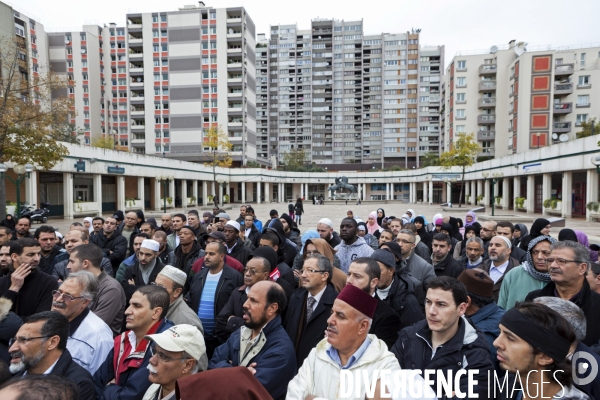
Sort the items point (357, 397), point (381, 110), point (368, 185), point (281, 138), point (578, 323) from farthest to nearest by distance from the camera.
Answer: point (281, 138), point (381, 110), point (368, 185), point (578, 323), point (357, 397)

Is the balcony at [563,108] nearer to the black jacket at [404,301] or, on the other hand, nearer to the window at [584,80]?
the window at [584,80]

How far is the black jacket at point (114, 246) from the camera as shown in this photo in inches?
249

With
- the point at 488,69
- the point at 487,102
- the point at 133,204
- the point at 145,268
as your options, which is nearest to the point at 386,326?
the point at 145,268

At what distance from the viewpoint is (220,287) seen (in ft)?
13.6

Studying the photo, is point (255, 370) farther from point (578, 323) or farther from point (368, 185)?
point (368, 185)

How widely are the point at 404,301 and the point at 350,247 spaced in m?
2.31

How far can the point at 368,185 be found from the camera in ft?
212

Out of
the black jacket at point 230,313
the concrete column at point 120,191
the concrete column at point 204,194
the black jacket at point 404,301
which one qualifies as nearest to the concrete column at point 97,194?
the concrete column at point 120,191

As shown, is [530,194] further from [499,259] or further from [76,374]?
[76,374]

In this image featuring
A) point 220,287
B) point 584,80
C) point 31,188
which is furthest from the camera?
point 584,80

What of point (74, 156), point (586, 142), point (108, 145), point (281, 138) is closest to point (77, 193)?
point (74, 156)

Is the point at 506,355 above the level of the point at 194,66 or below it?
below

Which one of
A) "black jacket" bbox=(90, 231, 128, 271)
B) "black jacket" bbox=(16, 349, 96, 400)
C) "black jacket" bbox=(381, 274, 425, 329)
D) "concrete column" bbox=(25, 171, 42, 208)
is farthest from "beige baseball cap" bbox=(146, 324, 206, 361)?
"concrete column" bbox=(25, 171, 42, 208)

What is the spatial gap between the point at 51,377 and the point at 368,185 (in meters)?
64.3
